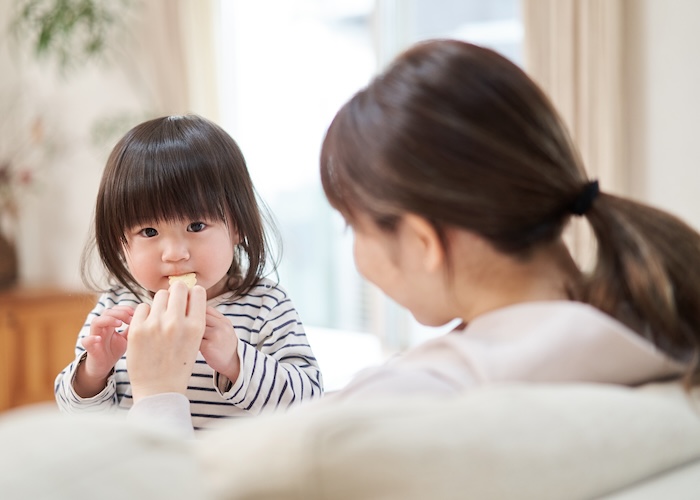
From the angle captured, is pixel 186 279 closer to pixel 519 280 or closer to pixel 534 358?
pixel 519 280

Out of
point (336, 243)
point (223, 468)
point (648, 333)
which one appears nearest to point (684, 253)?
point (648, 333)

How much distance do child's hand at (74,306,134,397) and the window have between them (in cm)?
280

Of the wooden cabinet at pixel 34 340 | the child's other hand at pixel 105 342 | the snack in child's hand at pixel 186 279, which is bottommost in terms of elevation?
the wooden cabinet at pixel 34 340

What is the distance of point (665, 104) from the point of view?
9.24 feet

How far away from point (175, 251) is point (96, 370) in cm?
23

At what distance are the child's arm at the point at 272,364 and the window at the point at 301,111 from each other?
2677mm

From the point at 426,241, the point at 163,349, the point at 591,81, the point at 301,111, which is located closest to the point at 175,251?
the point at 163,349

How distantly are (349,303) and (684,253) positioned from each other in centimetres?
360

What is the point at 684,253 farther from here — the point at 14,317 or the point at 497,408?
the point at 14,317

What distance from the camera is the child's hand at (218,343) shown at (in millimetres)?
1260

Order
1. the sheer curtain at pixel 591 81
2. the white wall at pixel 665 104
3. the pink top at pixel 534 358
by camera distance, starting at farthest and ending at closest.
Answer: the sheer curtain at pixel 591 81
the white wall at pixel 665 104
the pink top at pixel 534 358

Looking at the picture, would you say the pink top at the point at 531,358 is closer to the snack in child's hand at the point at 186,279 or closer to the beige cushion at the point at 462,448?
the beige cushion at the point at 462,448

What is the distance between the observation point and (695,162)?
108 inches

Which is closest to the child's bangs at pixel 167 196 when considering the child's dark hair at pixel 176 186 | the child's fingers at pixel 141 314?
the child's dark hair at pixel 176 186
